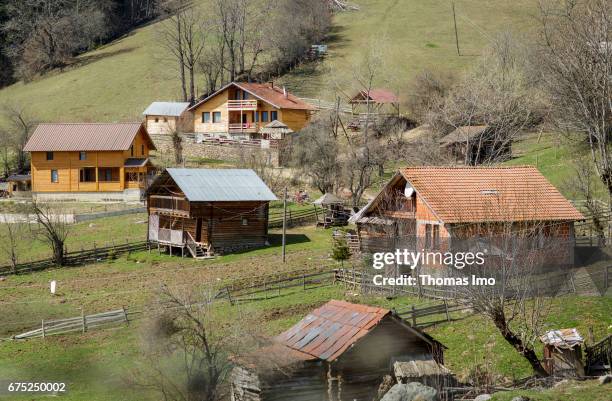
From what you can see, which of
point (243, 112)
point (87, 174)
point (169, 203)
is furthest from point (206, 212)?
point (243, 112)

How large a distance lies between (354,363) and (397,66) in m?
74.9

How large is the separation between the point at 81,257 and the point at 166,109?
1495 inches

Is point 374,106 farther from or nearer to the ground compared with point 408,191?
farther from the ground

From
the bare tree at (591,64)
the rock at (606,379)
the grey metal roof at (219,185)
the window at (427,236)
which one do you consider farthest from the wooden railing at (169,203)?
the rock at (606,379)

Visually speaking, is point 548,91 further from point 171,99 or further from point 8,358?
point 171,99

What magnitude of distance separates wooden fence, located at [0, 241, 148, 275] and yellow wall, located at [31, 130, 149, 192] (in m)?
15.0

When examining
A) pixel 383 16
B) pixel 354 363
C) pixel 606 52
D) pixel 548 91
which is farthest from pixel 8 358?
pixel 383 16

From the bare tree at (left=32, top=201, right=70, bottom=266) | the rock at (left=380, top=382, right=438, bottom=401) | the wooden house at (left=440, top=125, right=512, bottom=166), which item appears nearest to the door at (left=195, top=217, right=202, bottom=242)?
the bare tree at (left=32, top=201, right=70, bottom=266)

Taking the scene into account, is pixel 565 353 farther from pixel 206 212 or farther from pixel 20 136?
pixel 20 136

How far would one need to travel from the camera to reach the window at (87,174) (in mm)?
64375

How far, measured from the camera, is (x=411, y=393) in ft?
69.8

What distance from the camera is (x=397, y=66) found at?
9562 centimetres

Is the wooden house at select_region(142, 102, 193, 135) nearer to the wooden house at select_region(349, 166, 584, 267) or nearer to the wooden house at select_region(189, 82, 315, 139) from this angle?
the wooden house at select_region(189, 82, 315, 139)

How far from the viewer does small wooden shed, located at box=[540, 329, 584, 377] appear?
81.1ft
